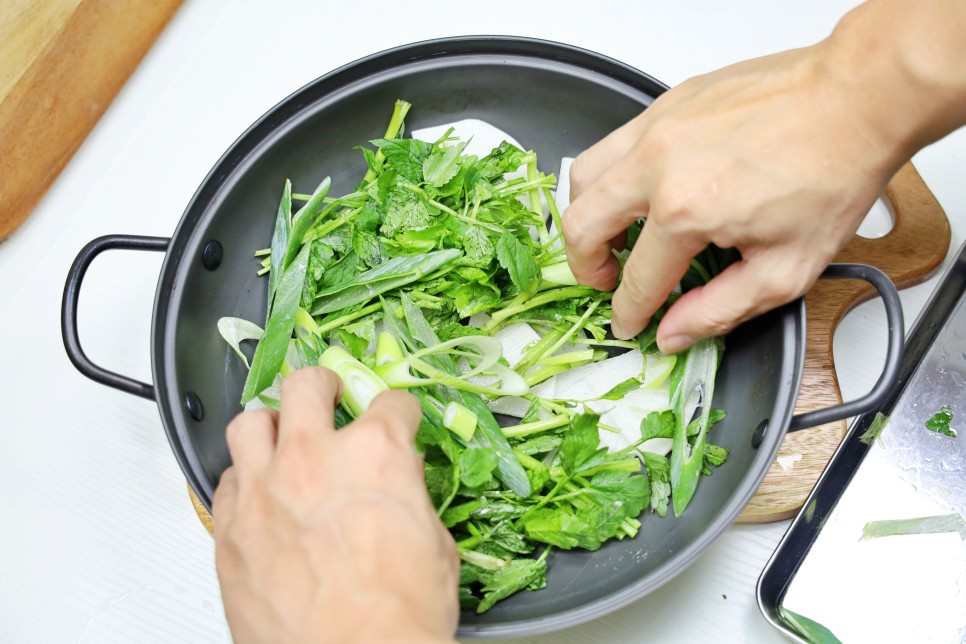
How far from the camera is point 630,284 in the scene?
1.12m

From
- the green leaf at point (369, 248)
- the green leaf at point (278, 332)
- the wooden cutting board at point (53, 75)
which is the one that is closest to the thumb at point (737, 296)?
the green leaf at point (369, 248)

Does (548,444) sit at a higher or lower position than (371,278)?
lower

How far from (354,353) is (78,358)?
0.45m

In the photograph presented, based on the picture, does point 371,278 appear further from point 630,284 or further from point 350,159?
point 630,284

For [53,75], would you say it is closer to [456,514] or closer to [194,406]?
[194,406]

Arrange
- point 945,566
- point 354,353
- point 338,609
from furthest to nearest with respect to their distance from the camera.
Answer: point 945,566 < point 354,353 < point 338,609

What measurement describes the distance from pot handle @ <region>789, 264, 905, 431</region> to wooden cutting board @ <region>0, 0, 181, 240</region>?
5.50ft

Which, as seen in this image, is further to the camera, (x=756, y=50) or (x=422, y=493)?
(x=756, y=50)

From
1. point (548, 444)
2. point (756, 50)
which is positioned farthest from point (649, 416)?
point (756, 50)

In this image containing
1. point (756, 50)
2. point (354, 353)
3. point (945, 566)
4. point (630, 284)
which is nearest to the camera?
point (630, 284)

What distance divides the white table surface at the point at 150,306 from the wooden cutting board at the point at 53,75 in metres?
0.04

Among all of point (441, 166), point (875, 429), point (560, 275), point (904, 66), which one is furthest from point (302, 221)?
point (875, 429)

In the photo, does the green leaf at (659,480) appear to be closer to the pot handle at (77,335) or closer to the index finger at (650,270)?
the index finger at (650,270)

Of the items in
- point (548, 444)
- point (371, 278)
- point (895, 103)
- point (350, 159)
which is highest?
point (895, 103)
